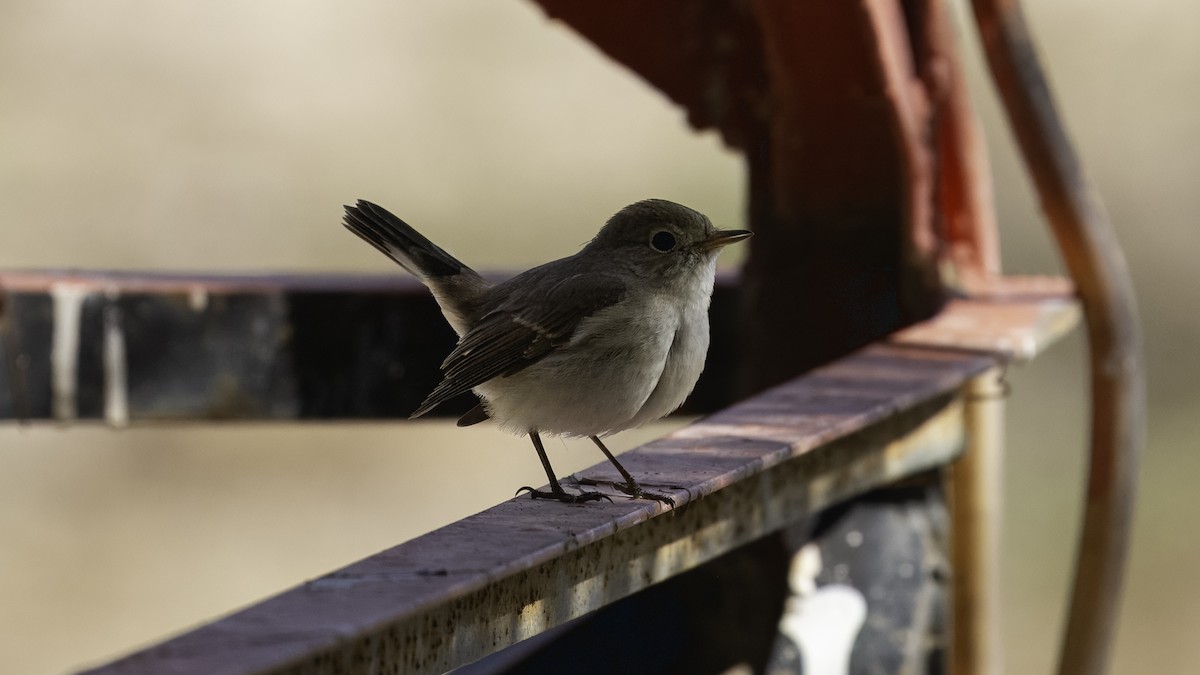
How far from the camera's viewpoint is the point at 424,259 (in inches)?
155

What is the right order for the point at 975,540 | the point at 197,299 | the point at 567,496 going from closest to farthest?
the point at 567,496, the point at 975,540, the point at 197,299

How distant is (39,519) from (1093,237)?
639 centimetres

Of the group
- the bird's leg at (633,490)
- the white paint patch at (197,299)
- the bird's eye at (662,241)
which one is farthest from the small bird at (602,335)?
the white paint patch at (197,299)

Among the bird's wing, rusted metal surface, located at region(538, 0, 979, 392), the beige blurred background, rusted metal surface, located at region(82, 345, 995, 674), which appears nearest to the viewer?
rusted metal surface, located at region(82, 345, 995, 674)

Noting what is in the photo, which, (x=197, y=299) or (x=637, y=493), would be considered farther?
(x=197, y=299)

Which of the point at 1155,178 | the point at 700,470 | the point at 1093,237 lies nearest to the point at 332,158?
the point at 1155,178

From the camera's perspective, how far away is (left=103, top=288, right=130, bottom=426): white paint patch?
4.80m

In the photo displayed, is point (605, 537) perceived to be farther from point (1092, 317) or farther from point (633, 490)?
point (1092, 317)

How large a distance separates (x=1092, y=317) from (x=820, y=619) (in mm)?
1119

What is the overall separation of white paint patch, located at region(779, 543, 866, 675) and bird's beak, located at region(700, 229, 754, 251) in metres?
1.04

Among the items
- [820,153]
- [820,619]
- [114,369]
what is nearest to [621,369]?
[820,619]

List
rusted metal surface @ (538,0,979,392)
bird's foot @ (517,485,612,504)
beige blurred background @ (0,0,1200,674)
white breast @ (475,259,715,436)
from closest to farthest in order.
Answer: bird's foot @ (517,485,612,504) < white breast @ (475,259,715,436) < rusted metal surface @ (538,0,979,392) < beige blurred background @ (0,0,1200,674)

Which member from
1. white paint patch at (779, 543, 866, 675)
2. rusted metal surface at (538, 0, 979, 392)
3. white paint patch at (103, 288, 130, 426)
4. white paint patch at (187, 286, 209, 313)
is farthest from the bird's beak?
white paint patch at (103, 288, 130, 426)

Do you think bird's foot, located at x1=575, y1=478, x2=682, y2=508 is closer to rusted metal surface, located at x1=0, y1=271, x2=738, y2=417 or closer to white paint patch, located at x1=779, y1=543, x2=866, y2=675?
white paint patch, located at x1=779, y1=543, x2=866, y2=675
